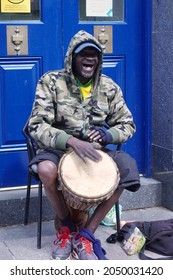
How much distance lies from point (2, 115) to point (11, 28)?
26.8 inches

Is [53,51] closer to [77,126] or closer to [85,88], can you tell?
[85,88]

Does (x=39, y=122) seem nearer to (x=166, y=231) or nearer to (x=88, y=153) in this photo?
(x=88, y=153)

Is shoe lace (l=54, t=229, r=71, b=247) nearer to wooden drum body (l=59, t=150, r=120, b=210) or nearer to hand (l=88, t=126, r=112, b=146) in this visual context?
wooden drum body (l=59, t=150, r=120, b=210)

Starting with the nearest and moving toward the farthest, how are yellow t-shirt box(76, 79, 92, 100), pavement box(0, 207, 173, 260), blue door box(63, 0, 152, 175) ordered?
pavement box(0, 207, 173, 260), yellow t-shirt box(76, 79, 92, 100), blue door box(63, 0, 152, 175)

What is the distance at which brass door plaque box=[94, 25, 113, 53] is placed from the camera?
5656 millimetres

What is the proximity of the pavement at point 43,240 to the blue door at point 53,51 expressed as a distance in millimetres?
444

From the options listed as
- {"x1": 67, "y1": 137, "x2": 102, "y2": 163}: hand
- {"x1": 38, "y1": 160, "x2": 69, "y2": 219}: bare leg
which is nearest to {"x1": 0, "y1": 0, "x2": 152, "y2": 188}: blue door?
→ {"x1": 38, "y1": 160, "x2": 69, "y2": 219}: bare leg

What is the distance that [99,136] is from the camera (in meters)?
4.65

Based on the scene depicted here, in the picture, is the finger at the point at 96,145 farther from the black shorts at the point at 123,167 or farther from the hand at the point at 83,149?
the black shorts at the point at 123,167

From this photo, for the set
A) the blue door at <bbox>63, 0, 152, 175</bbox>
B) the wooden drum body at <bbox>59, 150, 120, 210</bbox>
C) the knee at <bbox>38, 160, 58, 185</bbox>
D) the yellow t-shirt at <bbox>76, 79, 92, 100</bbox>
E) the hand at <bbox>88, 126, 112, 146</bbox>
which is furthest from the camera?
the blue door at <bbox>63, 0, 152, 175</bbox>

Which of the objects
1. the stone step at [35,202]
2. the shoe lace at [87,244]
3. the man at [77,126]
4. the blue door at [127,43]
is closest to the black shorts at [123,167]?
the man at [77,126]

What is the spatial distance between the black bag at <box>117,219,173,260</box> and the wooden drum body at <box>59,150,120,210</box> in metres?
0.59

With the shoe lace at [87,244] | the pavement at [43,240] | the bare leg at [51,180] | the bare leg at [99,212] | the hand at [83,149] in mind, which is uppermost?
the hand at [83,149]

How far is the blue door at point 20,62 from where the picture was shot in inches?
212
